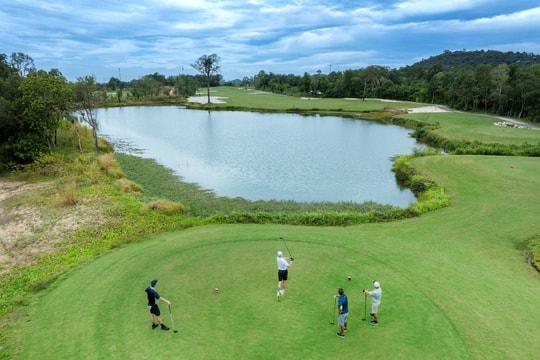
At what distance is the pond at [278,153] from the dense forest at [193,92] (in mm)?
11595

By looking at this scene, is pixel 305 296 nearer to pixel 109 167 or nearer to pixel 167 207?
pixel 167 207

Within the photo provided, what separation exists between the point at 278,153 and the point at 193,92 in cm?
11240

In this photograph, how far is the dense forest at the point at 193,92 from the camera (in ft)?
125

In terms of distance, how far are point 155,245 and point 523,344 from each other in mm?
17154

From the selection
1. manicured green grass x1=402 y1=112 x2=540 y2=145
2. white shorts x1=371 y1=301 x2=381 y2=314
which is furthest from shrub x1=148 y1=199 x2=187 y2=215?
manicured green grass x1=402 y1=112 x2=540 y2=145

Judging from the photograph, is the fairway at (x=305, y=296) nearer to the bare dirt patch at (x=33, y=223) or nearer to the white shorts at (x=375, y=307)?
the white shorts at (x=375, y=307)

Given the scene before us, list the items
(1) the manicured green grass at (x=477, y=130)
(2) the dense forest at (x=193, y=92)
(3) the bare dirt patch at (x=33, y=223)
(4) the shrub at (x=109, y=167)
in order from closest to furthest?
(3) the bare dirt patch at (x=33, y=223)
(4) the shrub at (x=109, y=167)
(2) the dense forest at (x=193, y=92)
(1) the manicured green grass at (x=477, y=130)

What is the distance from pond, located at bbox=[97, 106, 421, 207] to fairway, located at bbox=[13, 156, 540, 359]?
1039 cm

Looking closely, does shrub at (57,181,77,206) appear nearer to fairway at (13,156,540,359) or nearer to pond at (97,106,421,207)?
fairway at (13,156,540,359)

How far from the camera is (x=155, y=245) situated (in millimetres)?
20250

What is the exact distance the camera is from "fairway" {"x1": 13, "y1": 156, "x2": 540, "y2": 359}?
464 inches

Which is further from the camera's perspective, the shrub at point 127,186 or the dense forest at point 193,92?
the dense forest at point 193,92

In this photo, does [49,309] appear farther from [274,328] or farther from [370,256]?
[370,256]

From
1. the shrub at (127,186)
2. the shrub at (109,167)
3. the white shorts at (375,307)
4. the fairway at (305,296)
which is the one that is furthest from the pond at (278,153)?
the white shorts at (375,307)
